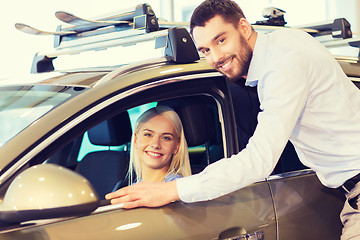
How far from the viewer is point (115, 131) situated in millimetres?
2336

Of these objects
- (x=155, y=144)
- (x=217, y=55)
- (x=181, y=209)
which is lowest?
(x=181, y=209)

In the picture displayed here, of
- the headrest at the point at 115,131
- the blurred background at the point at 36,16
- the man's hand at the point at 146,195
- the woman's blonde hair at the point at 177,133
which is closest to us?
the man's hand at the point at 146,195

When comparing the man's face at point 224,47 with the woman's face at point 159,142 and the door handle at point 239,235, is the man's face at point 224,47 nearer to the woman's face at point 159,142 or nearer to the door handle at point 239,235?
the woman's face at point 159,142

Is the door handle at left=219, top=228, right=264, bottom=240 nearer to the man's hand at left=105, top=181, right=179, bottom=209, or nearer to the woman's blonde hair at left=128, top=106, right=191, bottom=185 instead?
the man's hand at left=105, top=181, right=179, bottom=209

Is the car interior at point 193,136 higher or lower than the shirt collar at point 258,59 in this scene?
lower

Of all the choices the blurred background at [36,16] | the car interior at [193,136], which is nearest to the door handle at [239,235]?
the car interior at [193,136]

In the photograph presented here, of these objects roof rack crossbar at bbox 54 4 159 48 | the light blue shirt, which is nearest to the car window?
the light blue shirt

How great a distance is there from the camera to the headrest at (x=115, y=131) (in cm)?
232

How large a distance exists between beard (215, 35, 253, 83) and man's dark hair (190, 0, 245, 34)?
3.1 inches

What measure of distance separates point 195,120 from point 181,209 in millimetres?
416

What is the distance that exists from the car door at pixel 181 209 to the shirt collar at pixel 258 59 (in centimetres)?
13

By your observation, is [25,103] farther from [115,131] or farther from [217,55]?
[217,55]

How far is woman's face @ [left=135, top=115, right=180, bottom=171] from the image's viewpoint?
2096 millimetres

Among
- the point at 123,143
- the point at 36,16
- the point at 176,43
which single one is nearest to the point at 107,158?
the point at 123,143
